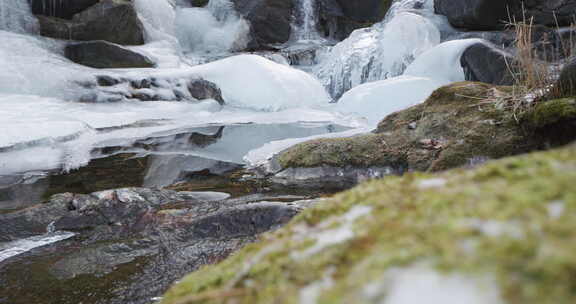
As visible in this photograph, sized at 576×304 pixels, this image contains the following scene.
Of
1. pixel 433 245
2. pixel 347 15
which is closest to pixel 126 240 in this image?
pixel 433 245

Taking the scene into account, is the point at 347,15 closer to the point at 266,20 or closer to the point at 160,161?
the point at 266,20

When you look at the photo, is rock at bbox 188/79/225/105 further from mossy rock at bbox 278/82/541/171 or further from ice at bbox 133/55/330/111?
mossy rock at bbox 278/82/541/171

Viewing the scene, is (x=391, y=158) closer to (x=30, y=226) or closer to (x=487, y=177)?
(x=30, y=226)

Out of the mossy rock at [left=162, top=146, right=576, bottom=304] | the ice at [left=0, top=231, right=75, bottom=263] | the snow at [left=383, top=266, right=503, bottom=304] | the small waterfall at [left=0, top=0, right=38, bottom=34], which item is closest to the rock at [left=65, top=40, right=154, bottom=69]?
the small waterfall at [left=0, top=0, right=38, bottom=34]

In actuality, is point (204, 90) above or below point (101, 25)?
below

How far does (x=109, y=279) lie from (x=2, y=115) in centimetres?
848

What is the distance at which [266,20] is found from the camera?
67.7ft

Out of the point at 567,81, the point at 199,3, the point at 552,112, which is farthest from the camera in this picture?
the point at 199,3

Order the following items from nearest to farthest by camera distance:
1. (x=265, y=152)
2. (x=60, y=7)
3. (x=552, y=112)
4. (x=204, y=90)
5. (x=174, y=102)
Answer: (x=552, y=112) → (x=265, y=152) → (x=174, y=102) → (x=204, y=90) → (x=60, y=7)

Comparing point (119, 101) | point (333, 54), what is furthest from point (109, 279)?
point (333, 54)

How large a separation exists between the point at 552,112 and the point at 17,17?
53.1ft

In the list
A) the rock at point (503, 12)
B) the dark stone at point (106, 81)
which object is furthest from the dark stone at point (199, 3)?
the rock at point (503, 12)

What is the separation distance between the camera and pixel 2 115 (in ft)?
32.5

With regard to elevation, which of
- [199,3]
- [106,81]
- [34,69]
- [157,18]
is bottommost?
[106,81]
